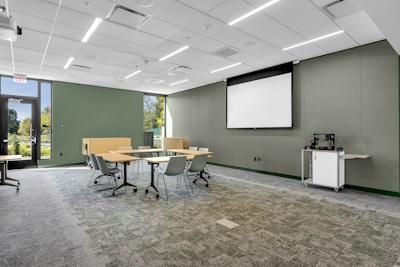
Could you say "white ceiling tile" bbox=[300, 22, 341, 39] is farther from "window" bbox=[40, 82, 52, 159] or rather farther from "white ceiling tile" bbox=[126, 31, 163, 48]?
"window" bbox=[40, 82, 52, 159]

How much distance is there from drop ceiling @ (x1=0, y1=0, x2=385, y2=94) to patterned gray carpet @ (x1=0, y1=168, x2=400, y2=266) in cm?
333

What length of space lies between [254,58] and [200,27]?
7.55 ft

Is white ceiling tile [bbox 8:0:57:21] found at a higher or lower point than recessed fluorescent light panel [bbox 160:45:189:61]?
lower

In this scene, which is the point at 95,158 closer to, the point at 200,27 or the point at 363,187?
the point at 200,27

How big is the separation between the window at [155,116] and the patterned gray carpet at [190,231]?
6.78 m

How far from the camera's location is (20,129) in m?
8.04

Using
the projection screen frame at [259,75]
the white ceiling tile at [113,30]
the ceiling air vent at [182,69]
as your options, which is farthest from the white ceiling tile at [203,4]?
the projection screen frame at [259,75]

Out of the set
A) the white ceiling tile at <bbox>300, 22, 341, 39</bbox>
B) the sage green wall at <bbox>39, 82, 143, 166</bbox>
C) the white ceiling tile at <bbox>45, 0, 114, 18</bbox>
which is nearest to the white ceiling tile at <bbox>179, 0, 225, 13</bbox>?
the white ceiling tile at <bbox>45, 0, 114, 18</bbox>

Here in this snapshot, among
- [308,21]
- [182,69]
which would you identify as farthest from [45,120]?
[308,21]

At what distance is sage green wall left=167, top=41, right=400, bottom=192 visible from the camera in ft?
15.8

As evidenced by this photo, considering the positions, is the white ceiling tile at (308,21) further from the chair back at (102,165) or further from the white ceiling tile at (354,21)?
the chair back at (102,165)

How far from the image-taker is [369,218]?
3.54 meters

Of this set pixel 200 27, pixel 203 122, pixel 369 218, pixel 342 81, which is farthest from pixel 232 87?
pixel 369 218

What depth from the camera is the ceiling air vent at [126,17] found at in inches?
144
